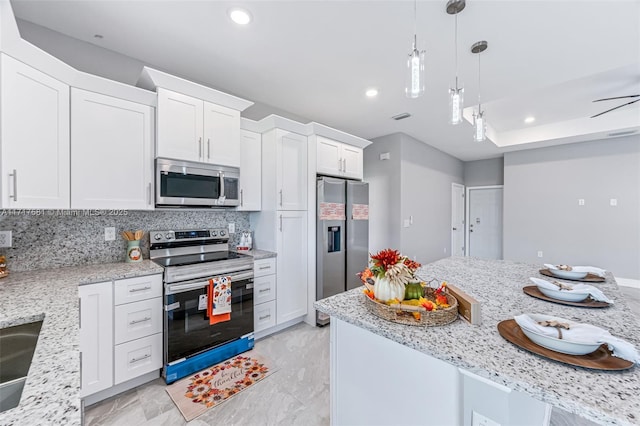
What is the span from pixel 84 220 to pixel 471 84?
12.7 ft

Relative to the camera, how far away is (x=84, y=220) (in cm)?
212

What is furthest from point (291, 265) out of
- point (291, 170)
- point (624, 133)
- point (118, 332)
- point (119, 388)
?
point (624, 133)

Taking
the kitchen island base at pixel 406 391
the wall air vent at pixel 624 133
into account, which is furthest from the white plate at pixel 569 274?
the wall air vent at pixel 624 133

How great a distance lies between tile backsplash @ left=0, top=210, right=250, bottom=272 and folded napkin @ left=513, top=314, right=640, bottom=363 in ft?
8.92

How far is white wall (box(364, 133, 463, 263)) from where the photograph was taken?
4.48 meters

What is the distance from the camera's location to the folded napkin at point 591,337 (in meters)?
0.76

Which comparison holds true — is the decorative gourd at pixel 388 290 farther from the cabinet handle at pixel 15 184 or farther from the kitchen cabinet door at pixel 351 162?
the kitchen cabinet door at pixel 351 162

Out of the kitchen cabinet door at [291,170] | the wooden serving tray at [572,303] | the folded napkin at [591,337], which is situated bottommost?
the wooden serving tray at [572,303]

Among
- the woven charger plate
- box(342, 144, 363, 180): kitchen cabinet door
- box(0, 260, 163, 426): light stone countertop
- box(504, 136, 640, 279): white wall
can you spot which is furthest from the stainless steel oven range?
box(504, 136, 640, 279): white wall

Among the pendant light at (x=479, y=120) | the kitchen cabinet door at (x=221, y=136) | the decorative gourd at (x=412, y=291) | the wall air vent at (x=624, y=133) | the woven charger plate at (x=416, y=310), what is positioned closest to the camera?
the woven charger plate at (x=416, y=310)

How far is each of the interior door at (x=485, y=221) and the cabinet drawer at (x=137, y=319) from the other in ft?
22.8

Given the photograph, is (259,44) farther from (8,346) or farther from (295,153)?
(8,346)

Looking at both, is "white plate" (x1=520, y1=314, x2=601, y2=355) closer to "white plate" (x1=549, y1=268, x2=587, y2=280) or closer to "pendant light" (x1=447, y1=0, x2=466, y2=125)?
"white plate" (x1=549, y1=268, x2=587, y2=280)

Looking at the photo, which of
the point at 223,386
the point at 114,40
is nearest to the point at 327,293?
the point at 223,386
